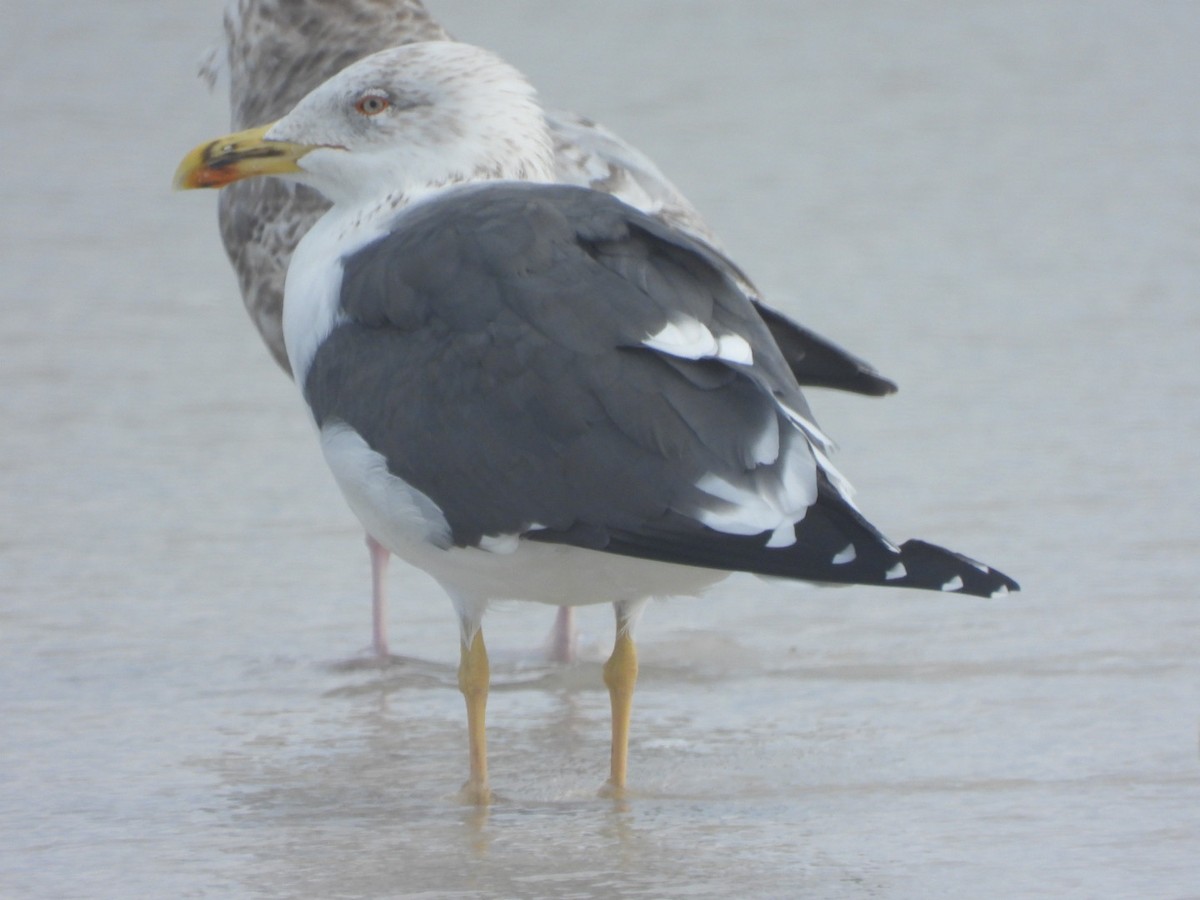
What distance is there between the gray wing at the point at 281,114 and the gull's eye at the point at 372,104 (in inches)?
31.0

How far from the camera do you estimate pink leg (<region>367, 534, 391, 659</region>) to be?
5043 millimetres

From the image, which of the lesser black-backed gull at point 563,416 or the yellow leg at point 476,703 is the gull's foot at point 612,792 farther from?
the yellow leg at point 476,703

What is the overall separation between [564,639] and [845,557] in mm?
1763

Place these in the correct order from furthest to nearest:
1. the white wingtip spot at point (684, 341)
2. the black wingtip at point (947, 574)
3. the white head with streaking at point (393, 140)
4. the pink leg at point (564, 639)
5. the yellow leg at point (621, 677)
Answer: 1. the pink leg at point (564, 639)
2. the white head with streaking at point (393, 140)
3. the yellow leg at point (621, 677)
4. the white wingtip spot at point (684, 341)
5. the black wingtip at point (947, 574)

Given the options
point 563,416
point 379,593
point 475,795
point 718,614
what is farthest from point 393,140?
point 718,614

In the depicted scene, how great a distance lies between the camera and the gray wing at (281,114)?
5379mm

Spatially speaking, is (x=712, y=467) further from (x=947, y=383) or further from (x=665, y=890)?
(x=947, y=383)

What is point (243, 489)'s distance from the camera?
6.20 meters

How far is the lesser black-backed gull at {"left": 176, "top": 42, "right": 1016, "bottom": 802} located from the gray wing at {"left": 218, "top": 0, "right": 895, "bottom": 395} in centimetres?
113

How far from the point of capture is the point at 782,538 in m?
3.34

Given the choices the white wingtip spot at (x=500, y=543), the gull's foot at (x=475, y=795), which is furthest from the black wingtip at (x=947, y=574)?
the gull's foot at (x=475, y=795)

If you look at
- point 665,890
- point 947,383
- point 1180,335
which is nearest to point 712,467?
point 665,890

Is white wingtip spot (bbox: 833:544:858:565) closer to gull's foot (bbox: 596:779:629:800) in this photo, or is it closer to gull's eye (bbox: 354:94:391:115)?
gull's foot (bbox: 596:779:629:800)

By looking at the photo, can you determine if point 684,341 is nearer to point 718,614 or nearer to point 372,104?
point 372,104
